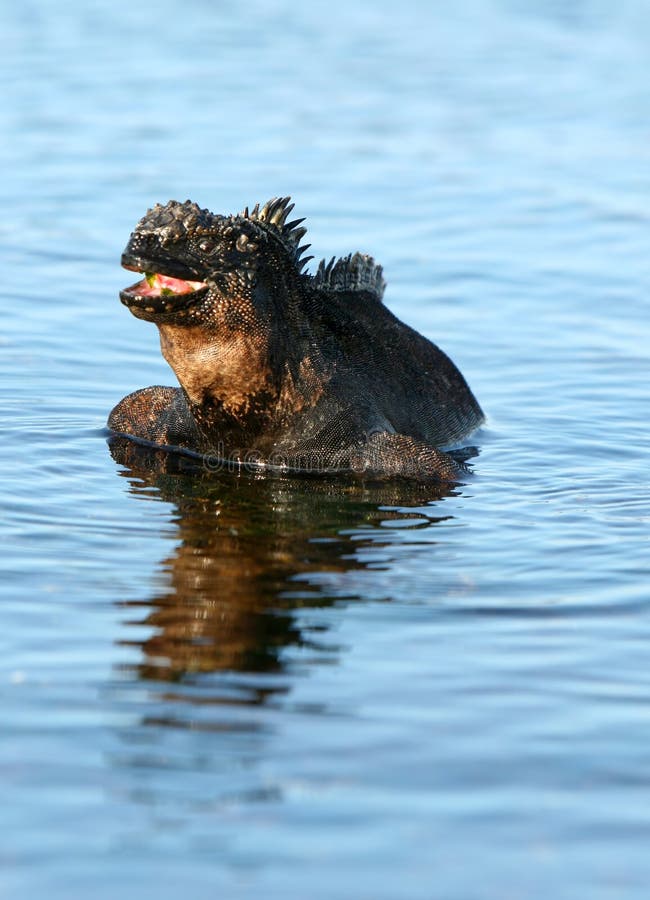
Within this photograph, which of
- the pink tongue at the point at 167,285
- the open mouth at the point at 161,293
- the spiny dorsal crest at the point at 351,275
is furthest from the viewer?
the spiny dorsal crest at the point at 351,275

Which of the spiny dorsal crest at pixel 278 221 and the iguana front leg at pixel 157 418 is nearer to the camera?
the spiny dorsal crest at pixel 278 221

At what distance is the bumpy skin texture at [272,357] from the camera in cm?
959

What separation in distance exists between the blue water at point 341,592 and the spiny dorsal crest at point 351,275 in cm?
143

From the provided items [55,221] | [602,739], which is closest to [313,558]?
[602,739]

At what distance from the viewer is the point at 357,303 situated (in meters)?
11.1

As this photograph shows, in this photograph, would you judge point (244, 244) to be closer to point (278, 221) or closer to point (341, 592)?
point (278, 221)

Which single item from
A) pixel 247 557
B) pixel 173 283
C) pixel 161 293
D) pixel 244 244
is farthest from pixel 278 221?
pixel 247 557

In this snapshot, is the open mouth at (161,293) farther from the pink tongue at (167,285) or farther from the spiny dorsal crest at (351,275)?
the spiny dorsal crest at (351,275)

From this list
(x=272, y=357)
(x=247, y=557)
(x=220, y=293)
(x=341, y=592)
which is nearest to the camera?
(x=341, y=592)

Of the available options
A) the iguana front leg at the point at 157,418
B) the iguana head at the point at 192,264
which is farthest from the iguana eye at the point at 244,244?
the iguana front leg at the point at 157,418

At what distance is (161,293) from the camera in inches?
373

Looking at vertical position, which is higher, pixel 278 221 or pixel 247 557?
pixel 278 221

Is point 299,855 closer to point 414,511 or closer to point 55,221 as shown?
point 414,511

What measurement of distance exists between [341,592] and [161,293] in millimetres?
2552
